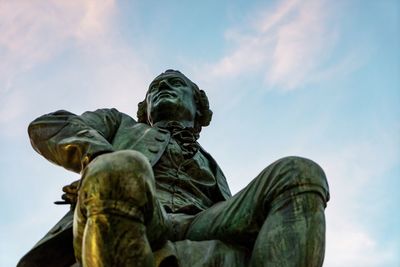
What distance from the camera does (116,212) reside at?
484 centimetres

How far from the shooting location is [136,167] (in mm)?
5012

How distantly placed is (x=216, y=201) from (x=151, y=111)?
4.77ft

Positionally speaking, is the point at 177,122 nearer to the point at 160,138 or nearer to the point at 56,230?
the point at 160,138

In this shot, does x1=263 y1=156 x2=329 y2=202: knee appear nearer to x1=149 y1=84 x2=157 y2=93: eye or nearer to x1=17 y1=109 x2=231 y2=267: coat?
x1=17 y1=109 x2=231 y2=267: coat

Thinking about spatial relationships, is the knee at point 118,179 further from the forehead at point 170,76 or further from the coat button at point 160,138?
the forehead at point 170,76

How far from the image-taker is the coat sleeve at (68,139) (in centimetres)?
646

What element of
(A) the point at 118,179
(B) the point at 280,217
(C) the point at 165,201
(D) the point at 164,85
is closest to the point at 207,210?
(C) the point at 165,201

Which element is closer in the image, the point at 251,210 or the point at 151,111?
the point at 251,210

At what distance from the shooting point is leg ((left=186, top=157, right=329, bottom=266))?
534 cm

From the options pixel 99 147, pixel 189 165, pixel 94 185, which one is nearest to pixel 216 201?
pixel 189 165

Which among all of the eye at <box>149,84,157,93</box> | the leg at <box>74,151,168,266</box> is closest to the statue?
the leg at <box>74,151,168,266</box>

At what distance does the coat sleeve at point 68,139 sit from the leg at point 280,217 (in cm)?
111

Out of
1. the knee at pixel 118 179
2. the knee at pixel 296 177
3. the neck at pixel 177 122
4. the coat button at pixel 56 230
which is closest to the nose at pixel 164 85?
the neck at pixel 177 122

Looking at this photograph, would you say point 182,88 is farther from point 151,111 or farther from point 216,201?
point 216,201
